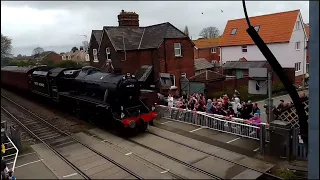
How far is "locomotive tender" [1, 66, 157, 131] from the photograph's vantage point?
38.9 feet

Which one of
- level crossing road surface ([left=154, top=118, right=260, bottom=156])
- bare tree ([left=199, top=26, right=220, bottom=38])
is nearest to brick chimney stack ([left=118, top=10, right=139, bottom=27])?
level crossing road surface ([left=154, top=118, right=260, bottom=156])

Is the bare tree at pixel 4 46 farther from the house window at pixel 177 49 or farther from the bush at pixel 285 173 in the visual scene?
the house window at pixel 177 49

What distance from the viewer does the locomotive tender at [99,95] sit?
1187 centimetres

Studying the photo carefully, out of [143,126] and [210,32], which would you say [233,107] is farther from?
[210,32]

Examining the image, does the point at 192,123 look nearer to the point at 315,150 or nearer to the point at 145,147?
the point at 145,147

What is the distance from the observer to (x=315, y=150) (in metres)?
5.48

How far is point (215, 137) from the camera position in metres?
11.1

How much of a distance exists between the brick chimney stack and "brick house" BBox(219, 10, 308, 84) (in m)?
13.0

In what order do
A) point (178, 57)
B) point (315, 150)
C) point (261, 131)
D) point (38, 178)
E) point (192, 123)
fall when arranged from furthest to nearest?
point (178, 57) → point (192, 123) → point (261, 131) → point (38, 178) → point (315, 150)

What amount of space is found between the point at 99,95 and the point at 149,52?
10.7 metres

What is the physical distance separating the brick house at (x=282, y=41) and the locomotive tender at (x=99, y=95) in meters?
20.8

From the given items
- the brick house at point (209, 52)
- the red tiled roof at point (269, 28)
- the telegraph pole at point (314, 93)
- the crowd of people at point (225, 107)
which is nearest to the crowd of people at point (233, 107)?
the crowd of people at point (225, 107)

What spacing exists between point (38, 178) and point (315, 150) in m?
7.36

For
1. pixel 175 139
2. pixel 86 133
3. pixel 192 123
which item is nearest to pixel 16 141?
pixel 86 133
